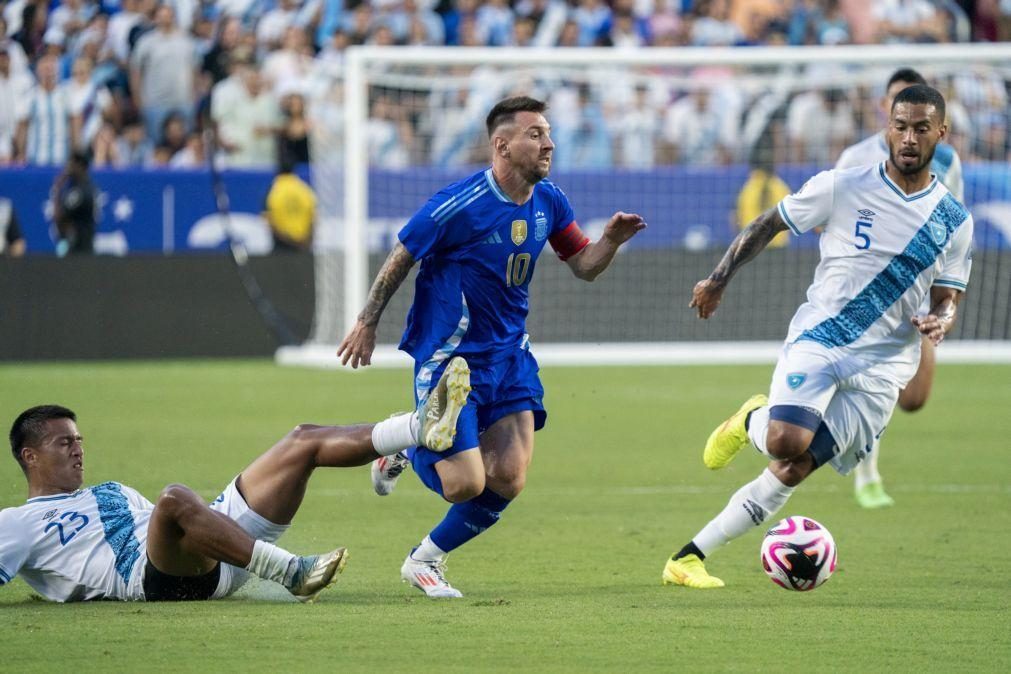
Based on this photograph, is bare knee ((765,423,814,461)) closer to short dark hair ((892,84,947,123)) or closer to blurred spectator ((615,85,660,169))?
short dark hair ((892,84,947,123))

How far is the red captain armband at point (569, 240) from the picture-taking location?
7.63 metres

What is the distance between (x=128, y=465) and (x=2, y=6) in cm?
1011

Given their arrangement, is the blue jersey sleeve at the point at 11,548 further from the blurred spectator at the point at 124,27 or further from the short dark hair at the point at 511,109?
the blurred spectator at the point at 124,27

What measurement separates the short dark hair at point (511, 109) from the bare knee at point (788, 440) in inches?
71.1

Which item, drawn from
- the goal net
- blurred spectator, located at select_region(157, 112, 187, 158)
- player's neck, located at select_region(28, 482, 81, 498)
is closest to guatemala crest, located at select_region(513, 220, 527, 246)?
player's neck, located at select_region(28, 482, 81, 498)

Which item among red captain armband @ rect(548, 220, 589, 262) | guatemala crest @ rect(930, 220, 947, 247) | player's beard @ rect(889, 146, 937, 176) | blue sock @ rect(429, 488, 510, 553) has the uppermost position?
player's beard @ rect(889, 146, 937, 176)

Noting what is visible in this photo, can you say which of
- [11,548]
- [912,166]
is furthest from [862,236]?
[11,548]

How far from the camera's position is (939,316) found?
7.17 m

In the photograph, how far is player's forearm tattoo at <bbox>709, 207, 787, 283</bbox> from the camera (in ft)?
23.8

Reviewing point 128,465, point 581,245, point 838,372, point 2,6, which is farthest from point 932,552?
point 2,6

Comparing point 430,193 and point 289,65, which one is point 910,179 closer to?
point 430,193

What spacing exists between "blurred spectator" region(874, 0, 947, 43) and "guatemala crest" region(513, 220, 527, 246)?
1620 centimetres

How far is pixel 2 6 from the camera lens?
19.4 m

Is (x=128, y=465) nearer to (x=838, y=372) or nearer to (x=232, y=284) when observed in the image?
(x=838, y=372)
